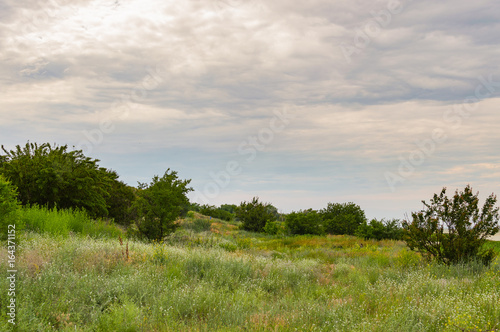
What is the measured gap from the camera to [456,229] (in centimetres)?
1169

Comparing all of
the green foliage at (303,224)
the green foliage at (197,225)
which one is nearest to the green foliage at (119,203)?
the green foliage at (197,225)

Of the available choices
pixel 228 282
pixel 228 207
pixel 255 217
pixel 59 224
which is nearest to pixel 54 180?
pixel 59 224

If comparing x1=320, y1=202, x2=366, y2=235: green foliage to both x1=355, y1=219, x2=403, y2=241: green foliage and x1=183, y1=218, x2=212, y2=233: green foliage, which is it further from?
x1=183, y1=218, x2=212, y2=233: green foliage

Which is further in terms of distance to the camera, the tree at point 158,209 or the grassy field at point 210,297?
the tree at point 158,209

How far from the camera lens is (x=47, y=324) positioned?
5.21m

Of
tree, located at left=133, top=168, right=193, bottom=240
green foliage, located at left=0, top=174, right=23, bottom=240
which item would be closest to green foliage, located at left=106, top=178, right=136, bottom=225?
tree, located at left=133, top=168, right=193, bottom=240

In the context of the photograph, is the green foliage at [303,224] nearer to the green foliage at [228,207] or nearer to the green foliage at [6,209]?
the green foliage at [6,209]

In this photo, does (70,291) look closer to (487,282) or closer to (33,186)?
(487,282)

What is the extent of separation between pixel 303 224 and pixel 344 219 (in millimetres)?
6112

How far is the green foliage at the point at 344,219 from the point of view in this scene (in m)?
32.2

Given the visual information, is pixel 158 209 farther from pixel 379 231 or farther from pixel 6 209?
pixel 379 231

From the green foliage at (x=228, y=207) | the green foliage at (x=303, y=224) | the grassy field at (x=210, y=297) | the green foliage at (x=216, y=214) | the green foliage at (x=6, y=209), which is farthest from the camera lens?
the green foliage at (x=228, y=207)

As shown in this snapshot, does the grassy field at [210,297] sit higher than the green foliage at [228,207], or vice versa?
the green foliage at [228,207]

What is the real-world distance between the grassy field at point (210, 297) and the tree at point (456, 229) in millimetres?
1506
